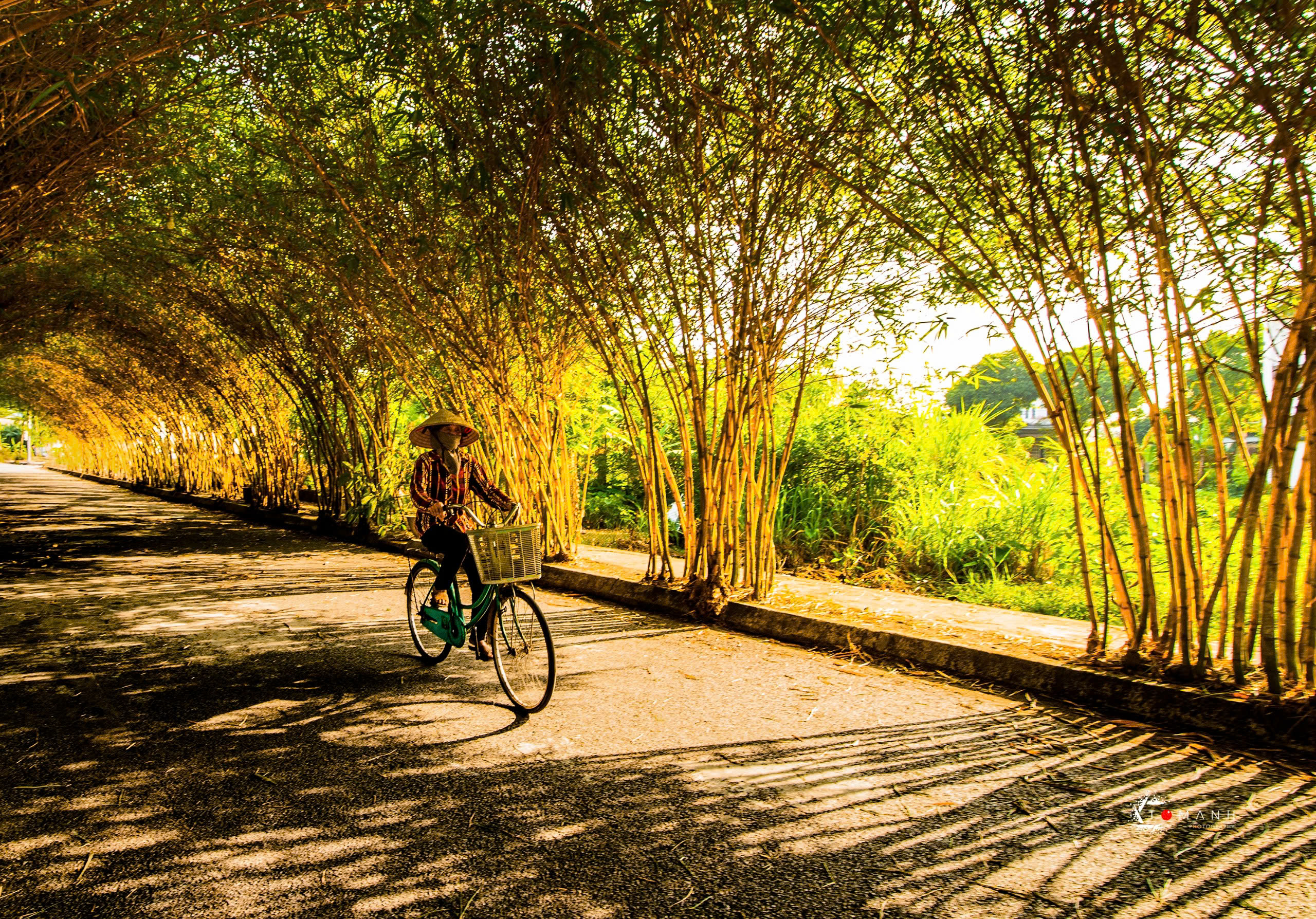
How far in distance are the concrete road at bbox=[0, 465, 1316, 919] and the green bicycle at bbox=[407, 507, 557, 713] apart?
12 cm

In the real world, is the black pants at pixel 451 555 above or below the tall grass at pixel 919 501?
below

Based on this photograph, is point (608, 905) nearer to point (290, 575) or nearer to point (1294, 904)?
point (1294, 904)

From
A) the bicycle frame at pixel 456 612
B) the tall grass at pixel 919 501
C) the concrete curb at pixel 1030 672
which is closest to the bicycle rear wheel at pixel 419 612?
the bicycle frame at pixel 456 612

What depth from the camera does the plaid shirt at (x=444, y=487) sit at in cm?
431

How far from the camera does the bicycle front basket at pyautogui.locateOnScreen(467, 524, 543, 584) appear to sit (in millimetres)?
3750

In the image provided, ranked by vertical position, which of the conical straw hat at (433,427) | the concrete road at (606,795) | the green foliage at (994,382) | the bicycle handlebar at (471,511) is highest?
the green foliage at (994,382)

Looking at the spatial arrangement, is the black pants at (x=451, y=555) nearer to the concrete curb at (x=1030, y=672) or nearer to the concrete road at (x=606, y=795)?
the concrete road at (x=606, y=795)

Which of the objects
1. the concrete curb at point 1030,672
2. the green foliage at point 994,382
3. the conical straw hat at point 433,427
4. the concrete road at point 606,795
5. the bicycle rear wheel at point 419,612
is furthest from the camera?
the green foliage at point 994,382

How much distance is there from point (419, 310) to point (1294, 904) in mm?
7533

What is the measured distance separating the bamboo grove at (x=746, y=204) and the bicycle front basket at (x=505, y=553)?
2.01 meters

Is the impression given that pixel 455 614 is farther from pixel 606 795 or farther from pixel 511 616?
pixel 606 795

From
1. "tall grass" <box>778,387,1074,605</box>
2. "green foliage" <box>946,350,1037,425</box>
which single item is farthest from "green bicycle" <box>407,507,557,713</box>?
"green foliage" <box>946,350,1037,425</box>

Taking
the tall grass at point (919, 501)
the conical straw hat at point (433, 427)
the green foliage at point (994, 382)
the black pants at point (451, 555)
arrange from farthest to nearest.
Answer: the green foliage at point (994, 382) < the tall grass at point (919, 501) < the conical straw hat at point (433, 427) < the black pants at point (451, 555)

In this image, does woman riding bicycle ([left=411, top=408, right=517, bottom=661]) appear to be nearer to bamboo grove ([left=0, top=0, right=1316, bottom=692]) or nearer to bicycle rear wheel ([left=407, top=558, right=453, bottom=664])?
bicycle rear wheel ([left=407, top=558, right=453, bottom=664])
